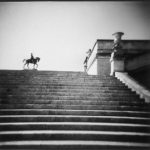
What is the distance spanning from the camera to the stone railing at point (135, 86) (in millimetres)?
7507

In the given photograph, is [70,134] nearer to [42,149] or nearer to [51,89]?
[42,149]

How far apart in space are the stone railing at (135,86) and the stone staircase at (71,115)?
19 cm

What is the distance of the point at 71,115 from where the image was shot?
6.49 metres

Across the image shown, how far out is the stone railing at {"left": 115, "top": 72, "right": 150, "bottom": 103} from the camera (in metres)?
7.51

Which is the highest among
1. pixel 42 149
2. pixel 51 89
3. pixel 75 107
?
pixel 51 89

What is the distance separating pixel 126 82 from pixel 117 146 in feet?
14.5

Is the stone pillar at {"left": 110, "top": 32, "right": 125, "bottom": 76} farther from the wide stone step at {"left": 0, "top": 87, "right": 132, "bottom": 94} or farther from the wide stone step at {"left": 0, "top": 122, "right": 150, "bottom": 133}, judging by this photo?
the wide stone step at {"left": 0, "top": 122, "right": 150, "bottom": 133}

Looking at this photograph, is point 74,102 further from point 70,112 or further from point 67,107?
point 70,112

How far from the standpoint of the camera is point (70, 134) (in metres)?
5.52

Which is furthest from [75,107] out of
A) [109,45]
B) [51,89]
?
[109,45]

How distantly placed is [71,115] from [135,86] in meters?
3.17

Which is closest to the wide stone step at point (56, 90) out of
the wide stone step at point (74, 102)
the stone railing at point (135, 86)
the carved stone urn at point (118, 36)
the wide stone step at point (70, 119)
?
the stone railing at point (135, 86)

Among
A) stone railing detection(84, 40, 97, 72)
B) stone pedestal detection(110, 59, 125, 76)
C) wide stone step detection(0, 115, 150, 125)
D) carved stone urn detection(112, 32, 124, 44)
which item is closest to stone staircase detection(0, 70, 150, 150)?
wide stone step detection(0, 115, 150, 125)

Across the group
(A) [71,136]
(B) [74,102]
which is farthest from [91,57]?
(A) [71,136]
